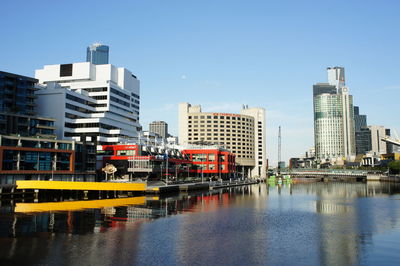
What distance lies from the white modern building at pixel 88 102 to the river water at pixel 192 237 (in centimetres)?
8050

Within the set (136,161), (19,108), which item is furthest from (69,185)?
(19,108)

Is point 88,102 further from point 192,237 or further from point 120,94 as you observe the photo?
point 192,237

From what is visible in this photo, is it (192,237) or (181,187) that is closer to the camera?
(192,237)

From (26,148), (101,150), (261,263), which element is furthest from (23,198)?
(261,263)

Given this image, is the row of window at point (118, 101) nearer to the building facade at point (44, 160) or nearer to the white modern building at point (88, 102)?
the white modern building at point (88, 102)

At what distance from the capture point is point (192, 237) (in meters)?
46.4

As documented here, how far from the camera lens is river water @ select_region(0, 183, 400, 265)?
35.9 m

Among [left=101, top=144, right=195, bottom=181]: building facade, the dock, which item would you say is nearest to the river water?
the dock

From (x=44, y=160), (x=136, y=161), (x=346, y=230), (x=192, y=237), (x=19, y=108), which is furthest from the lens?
(x=136, y=161)

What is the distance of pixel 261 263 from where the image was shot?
114 ft

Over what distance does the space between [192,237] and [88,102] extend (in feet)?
418

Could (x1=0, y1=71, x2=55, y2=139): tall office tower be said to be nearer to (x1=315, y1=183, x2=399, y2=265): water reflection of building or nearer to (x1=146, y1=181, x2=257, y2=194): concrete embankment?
(x1=146, y1=181, x2=257, y2=194): concrete embankment

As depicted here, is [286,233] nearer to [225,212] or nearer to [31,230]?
[225,212]

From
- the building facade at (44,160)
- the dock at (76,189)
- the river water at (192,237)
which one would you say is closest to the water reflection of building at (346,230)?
the river water at (192,237)
